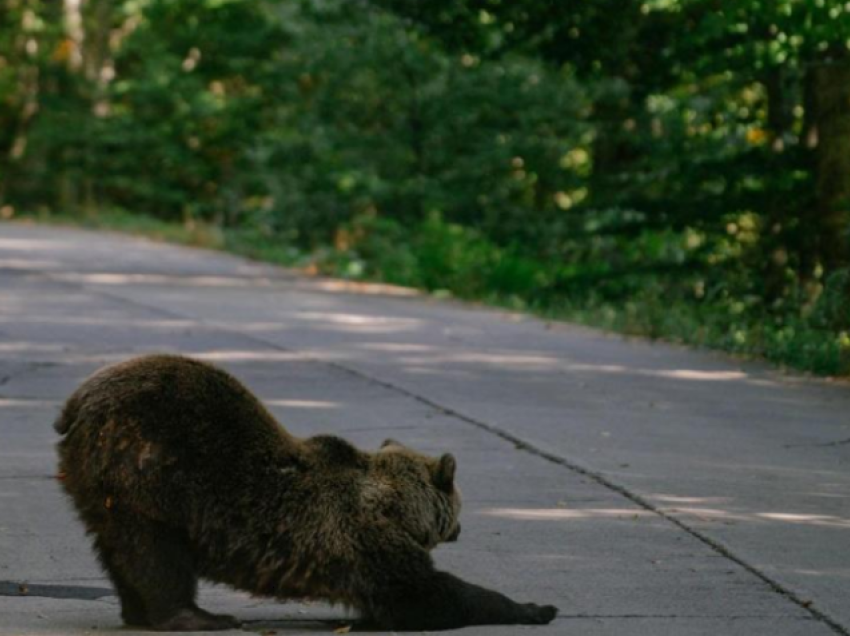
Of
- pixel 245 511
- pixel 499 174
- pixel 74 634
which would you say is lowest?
pixel 74 634

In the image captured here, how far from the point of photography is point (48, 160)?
51.8m

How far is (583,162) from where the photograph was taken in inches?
1187

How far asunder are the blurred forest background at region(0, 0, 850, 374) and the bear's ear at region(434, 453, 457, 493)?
9334 millimetres

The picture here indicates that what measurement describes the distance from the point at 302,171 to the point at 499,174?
12.3 feet

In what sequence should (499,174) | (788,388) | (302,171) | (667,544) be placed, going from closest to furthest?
1. (667,544)
2. (788,388)
3. (499,174)
4. (302,171)

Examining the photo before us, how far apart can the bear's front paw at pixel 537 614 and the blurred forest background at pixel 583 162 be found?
30.1 feet

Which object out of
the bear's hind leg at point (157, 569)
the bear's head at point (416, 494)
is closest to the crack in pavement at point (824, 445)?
the bear's head at point (416, 494)

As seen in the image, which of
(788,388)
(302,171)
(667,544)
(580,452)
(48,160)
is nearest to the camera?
(667,544)

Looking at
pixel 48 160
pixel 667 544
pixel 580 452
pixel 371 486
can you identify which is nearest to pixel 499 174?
pixel 580 452

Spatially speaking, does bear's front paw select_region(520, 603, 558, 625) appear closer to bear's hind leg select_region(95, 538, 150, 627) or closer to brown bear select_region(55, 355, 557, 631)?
brown bear select_region(55, 355, 557, 631)

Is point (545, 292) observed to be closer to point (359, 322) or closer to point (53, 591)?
point (359, 322)

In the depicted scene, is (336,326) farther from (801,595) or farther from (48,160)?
(48,160)

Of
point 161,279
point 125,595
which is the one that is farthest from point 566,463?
point 161,279

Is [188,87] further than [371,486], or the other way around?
[188,87]
